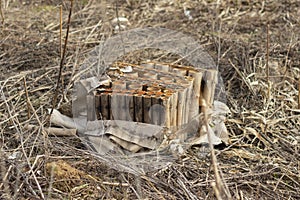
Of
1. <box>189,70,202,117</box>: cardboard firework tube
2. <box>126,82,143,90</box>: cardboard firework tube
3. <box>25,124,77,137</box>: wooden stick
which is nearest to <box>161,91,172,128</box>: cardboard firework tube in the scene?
<box>126,82,143,90</box>: cardboard firework tube

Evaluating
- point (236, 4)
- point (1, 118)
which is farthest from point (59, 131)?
point (236, 4)

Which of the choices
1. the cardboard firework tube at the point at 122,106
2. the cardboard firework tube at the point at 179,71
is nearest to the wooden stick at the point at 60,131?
the cardboard firework tube at the point at 122,106

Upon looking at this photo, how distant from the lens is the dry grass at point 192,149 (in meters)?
2.16

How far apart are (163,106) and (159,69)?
0.43 metres

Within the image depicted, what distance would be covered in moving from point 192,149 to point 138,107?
1.30 ft

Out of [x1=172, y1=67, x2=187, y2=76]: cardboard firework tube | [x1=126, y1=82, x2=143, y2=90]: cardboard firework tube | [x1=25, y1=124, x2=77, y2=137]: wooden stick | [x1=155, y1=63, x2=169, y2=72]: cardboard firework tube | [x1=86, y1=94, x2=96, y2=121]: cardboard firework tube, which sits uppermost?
[x1=155, y1=63, x2=169, y2=72]: cardboard firework tube

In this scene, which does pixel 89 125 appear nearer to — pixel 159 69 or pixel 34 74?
pixel 159 69

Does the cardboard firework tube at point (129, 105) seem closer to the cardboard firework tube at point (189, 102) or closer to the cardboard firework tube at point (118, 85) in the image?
the cardboard firework tube at point (118, 85)

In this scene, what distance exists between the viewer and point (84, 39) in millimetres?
4023

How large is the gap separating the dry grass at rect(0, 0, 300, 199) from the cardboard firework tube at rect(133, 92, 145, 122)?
0.30 m

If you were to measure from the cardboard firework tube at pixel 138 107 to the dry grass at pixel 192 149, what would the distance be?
0.30 m

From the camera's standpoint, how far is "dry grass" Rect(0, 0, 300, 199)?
216 cm

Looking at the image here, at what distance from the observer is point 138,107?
8.11 feet

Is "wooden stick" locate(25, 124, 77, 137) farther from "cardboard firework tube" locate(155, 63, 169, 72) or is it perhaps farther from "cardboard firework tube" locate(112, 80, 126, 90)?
Result: "cardboard firework tube" locate(155, 63, 169, 72)
